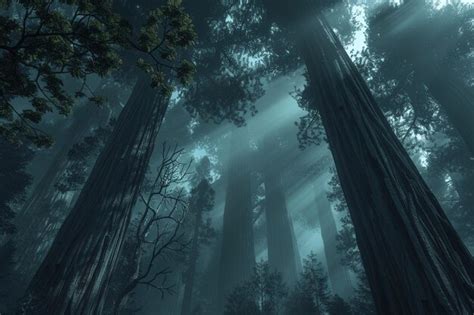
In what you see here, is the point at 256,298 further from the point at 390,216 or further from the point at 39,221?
the point at 39,221

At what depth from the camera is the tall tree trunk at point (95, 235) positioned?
2.96 meters

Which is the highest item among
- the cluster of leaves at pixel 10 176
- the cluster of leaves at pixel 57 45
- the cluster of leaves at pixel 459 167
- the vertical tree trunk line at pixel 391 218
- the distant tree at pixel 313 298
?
the cluster of leaves at pixel 459 167

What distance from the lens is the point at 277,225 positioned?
2117cm

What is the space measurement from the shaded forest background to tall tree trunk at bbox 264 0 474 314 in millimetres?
11

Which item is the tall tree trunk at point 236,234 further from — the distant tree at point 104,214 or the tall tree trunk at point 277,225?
the distant tree at point 104,214

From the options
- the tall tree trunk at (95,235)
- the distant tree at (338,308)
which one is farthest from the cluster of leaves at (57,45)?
the distant tree at (338,308)

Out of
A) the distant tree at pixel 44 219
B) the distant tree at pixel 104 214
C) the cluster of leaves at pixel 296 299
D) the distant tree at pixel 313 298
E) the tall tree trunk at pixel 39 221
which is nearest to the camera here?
the distant tree at pixel 104 214

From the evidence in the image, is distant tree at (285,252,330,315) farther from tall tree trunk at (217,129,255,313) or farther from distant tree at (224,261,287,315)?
tall tree trunk at (217,129,255,313)

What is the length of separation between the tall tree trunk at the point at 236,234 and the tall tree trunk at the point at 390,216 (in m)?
12.1

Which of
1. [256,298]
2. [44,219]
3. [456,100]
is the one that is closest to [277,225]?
[256,298]

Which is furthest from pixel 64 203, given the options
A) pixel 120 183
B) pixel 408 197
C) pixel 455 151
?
pixel 455 151

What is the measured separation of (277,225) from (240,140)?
7.29 m

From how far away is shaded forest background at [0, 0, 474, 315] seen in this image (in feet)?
6.77

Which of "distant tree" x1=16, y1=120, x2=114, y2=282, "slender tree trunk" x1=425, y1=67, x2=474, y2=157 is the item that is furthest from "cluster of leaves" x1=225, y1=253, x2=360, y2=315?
"distant tree" x1=16, y1=120, x2=114, y2=282
